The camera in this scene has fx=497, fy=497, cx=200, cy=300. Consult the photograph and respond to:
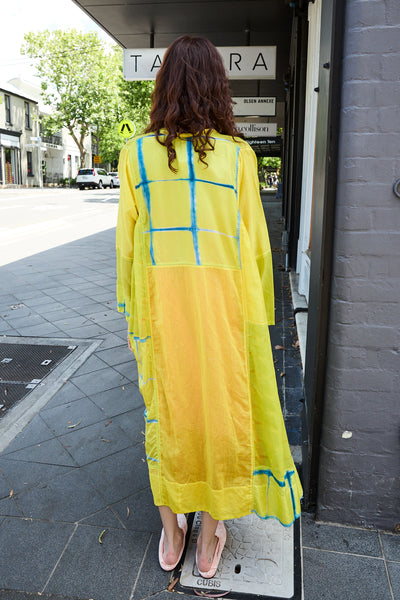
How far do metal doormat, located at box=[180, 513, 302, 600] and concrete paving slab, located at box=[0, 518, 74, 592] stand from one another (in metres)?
0.57

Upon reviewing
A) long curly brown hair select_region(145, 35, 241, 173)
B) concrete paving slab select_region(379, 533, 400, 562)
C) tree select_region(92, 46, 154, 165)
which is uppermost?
tree select_region(92, 46, 154, 165)

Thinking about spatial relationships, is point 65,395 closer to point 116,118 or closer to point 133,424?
point 133,424

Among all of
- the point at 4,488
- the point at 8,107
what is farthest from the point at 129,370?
the point at 8,107

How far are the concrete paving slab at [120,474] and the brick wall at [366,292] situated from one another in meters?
0.97

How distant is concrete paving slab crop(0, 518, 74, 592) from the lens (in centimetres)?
202

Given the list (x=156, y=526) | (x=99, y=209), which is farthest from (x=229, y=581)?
(x=99, y=209)

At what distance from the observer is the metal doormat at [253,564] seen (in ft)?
6.45

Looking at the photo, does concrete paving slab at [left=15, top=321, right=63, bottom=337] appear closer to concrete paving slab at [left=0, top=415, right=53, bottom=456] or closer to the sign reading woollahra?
concrete paving slab at [left=0, top=415, right=53, bottom=456]

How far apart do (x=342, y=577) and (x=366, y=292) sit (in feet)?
3.76

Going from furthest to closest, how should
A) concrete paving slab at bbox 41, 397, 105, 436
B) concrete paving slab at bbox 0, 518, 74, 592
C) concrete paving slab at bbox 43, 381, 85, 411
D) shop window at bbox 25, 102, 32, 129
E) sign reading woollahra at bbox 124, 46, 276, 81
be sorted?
shop window at bbox 25, 102, 32, 129 → sign reading woollahra at bbox 124, 46, 276, 81 → concrete paving slab at bbox 43, 381, 85, 411 → concrete paving slab at bbox 41, 397, 105, 436 → concrete paving slab at bbox 0, 518, 74, 592

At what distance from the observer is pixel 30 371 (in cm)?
416

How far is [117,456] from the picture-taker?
2902mm

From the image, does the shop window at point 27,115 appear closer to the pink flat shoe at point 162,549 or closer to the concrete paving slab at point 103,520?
the concrete paving slab at point 103,520

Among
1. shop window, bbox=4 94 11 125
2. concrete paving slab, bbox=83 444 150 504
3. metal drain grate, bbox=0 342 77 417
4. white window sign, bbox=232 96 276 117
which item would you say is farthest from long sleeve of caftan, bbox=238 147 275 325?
shop window, bbox=4 94 11 125
